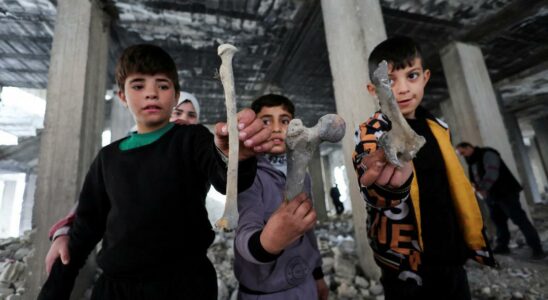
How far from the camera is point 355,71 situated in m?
2.54

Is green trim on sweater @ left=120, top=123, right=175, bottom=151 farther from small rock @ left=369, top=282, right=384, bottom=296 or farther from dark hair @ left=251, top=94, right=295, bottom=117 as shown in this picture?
small rock @ left=369, top=282, right=384, bottom=296

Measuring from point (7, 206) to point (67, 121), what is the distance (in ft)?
72.6

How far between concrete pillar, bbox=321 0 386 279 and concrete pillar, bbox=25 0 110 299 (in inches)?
103

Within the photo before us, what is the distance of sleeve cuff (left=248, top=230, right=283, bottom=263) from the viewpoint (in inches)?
27.3

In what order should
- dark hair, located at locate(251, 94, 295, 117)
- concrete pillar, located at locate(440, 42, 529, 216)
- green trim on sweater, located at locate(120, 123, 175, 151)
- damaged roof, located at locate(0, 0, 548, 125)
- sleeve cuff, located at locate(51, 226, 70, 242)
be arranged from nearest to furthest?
green trim on sweater, located at locate(120, 123, 175, 151) → sleeve cuff, located at locate(51, 226, 70, 242) → dark hair, located at locate(251, 94, 295, 117) → damaged roof, located at locate(0, 0, 548, 125) → concrete pillar, located at locate(440, 42, 529, 216)

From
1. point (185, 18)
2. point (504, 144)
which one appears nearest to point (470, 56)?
point (504, 144)

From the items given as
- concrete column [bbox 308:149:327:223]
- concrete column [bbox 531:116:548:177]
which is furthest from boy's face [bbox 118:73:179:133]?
concrete column [bbox 531:116:548:177]

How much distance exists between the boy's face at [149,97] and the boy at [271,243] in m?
0.40

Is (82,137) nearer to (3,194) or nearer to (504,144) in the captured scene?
(504,144)

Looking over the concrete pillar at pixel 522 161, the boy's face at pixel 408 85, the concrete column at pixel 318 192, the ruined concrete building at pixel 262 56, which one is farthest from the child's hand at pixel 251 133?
the concrete pillar at pixel 522 161

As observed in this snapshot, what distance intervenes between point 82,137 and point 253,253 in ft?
8.86

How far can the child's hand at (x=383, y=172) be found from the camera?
0.69m

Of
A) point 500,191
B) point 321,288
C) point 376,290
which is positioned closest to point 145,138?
point 321,288

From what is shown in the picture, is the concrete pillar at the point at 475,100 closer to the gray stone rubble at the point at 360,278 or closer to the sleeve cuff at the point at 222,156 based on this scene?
the gray stone rubble at the point at 360,278
